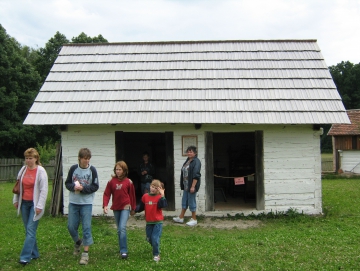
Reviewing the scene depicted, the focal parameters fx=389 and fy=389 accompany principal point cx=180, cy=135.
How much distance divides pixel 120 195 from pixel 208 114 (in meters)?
3.87

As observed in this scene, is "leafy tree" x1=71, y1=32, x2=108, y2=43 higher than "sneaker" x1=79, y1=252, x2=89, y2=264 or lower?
higher

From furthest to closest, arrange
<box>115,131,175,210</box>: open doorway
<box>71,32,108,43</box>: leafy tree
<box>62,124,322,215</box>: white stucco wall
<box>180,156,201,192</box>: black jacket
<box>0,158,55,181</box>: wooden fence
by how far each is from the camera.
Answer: <box>71,32,108,43</box>: leafy tree → <box>0,158,55,181</box>: wooden fence → <box>115,131,175,210</box>: open doorway → <box>62,124,322,215</box>: white stucco wall → <box>180,156,201,192</box>: black jacket

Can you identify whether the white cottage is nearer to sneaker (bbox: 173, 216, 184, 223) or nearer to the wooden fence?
sneaker (bbox: 173, 216, 184, 223)

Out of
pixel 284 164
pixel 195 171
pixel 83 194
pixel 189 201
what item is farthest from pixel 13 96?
pixel 83 194

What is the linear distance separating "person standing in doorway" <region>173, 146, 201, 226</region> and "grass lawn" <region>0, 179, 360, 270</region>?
0.42 meters

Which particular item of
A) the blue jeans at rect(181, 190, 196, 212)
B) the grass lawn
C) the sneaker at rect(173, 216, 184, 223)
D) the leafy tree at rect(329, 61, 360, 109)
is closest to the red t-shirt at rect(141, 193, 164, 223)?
the grass lawn

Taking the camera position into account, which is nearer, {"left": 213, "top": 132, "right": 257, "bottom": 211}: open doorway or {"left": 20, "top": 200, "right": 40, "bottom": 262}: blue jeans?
{"left": 20, "top": 200, "right": 40, "bottom": 262}: blue jeans

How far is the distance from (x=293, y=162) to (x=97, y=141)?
482 cm

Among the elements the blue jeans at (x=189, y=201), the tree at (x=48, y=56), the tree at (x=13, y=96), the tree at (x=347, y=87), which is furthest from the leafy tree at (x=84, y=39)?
the tree at (x=347, y=87)

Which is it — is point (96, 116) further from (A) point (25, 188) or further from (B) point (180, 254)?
(B) point (180, 254)

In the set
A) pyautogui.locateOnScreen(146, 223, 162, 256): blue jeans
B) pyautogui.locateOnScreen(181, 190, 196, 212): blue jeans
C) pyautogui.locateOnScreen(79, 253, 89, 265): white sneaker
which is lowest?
pyautogui.locateOnScreen(79, 253, 89, 265): white sneaker

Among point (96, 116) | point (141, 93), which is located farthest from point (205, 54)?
point (96, 116)

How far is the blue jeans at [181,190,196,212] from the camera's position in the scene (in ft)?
28.1

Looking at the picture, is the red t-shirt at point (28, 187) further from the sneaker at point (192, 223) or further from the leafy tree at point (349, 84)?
the leafy tree at point (349, 84)
